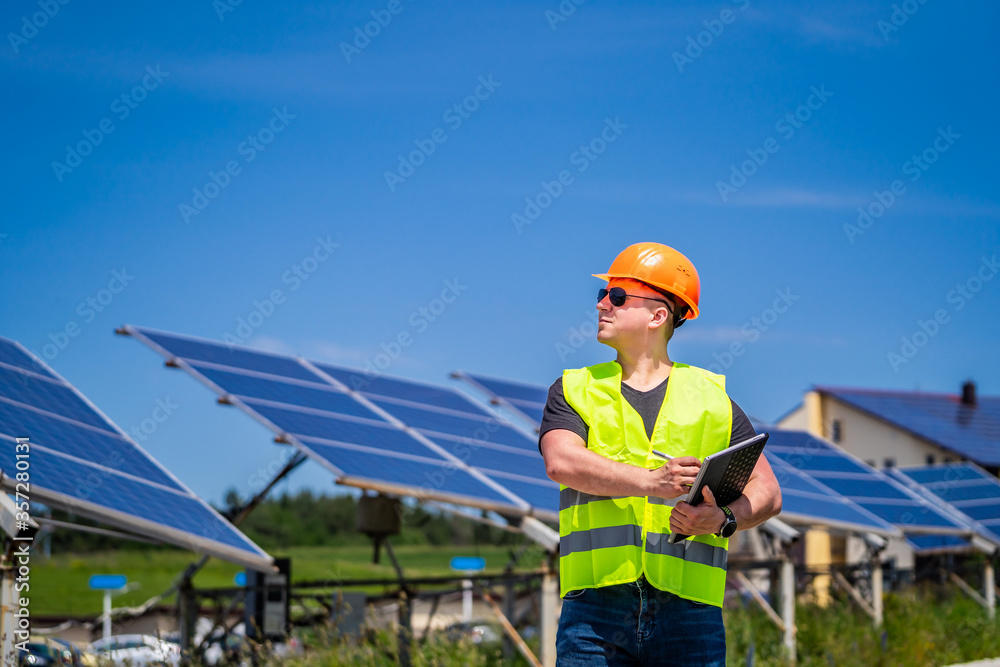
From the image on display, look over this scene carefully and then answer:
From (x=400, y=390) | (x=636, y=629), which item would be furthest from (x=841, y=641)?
(x=636, y=629)

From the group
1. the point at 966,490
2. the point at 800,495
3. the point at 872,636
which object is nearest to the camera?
the point at 872,636

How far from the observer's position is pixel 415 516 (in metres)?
13.5

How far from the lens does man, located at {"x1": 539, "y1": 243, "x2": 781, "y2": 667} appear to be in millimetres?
3562

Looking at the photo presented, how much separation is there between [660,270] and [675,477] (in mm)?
856

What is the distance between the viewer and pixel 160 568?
6000cm

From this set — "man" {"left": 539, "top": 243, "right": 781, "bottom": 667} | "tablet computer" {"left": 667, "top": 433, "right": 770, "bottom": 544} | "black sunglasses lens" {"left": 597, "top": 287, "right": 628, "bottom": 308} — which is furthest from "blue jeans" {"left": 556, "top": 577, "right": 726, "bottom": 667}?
"black sunglasses lens" {"left": 597, "top": 287, "right": 628, "bottom": 308}

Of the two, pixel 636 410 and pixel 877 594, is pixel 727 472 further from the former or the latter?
pixel 877 594

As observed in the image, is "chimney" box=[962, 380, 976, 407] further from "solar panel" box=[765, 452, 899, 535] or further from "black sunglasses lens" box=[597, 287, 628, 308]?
"black sunglasses lens" box=[597, 287, 628, 308]

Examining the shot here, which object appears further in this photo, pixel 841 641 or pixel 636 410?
pixel 841 641

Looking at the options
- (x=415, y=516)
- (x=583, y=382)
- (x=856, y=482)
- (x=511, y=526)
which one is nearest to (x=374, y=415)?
(x=415, y=516)

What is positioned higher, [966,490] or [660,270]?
[966,490]

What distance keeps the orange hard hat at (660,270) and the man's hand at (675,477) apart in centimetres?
76

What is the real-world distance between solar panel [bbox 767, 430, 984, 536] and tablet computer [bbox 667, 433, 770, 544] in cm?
1480

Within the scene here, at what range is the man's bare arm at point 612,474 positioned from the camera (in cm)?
345
